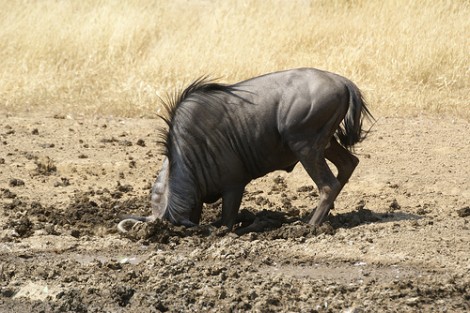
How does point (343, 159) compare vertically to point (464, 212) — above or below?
above

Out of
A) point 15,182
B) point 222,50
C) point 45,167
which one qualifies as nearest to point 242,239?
point 15,182

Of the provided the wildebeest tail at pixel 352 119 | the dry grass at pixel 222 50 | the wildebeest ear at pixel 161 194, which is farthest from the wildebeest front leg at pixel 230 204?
the dry grass at pixel 222 50

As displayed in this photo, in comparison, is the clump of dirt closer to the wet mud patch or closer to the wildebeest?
the wet mud patch

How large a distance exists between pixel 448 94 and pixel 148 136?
12.7 feet

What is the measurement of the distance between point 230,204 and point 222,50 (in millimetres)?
6325

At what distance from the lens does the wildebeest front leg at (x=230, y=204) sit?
28.2 ft

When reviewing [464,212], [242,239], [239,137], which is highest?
[239,137]

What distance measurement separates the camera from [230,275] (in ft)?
24.1

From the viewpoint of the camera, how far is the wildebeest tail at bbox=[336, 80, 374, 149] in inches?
337

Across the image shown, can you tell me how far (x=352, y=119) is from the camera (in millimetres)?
8625

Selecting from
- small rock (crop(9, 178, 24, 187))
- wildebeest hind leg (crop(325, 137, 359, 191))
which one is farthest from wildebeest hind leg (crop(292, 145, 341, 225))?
small rock (crop(9, 178, 24, 187))

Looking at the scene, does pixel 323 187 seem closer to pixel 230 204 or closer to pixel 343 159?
pixel 343 159

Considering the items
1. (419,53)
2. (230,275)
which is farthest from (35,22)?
(230,275)

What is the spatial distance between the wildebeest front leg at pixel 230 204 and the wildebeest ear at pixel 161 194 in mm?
478
